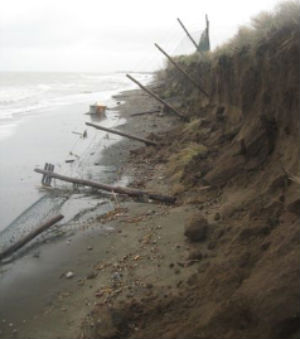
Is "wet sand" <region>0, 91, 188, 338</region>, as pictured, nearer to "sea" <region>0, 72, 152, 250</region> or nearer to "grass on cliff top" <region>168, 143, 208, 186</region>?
"sea" <region>0, 72, 152, 250</region>

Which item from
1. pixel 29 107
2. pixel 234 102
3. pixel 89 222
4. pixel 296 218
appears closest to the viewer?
pixel 296 218

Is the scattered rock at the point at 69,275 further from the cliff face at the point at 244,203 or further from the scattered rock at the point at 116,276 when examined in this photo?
the cliff face at the point at 244,203

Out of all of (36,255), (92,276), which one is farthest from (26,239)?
(92,276)

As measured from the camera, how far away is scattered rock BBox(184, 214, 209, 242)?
780 centimetres

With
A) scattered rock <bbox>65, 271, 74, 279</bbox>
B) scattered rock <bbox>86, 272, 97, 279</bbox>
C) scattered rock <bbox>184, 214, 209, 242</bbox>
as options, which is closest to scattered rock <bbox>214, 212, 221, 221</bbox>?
scattered rock <bbox>184, 214, 209, 242</bbox>

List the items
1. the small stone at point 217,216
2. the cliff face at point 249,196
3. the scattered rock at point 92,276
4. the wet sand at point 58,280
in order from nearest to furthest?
the cliff face at point 249,196 < the wet sand at point 58,280 < the scattered rock at point 92,276 < the small stone at point 217,216

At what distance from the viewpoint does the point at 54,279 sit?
7.78 meters

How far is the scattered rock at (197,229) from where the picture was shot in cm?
780

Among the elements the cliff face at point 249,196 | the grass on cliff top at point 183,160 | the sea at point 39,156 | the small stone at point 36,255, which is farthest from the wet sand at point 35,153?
the cliff face at point 249,196

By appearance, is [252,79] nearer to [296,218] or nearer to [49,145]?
[296,218]

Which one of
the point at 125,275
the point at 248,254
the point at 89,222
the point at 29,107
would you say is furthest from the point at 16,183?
the point at 29,107

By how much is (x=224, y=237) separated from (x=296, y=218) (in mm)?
1552

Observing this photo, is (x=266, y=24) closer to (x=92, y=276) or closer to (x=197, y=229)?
(x=197, y=229)

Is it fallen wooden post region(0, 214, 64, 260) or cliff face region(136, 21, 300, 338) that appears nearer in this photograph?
cliff face region(136, 21, 300, 338)
